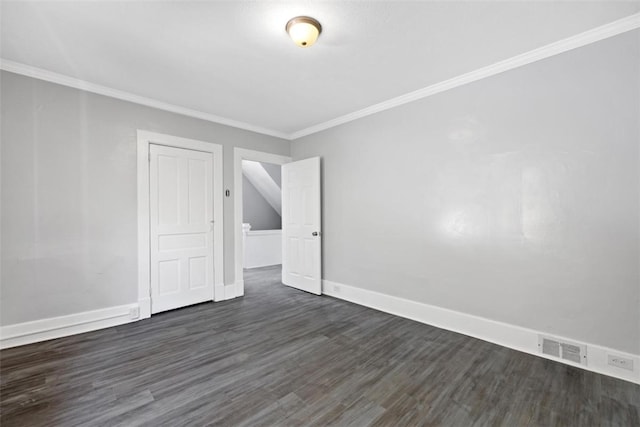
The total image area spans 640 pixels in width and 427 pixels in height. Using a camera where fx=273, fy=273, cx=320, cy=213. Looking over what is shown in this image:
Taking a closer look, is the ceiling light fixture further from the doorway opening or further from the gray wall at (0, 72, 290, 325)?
the doorway opening

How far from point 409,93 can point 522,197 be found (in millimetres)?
1647

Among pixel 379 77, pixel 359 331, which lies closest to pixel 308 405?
pixel 359 331

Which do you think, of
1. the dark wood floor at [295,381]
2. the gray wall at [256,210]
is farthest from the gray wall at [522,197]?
the gray wall at [256,210]

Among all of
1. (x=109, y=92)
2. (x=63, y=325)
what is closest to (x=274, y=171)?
(x=109, y=92)

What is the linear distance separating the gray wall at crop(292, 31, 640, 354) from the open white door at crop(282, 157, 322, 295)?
0.86 m

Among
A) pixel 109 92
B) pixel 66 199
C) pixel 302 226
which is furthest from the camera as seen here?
pixel 302 226

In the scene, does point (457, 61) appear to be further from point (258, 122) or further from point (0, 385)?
point (0, 385)

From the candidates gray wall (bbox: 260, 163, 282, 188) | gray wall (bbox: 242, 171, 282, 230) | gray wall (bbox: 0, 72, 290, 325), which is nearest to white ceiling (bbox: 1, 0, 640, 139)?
gray wall (bbox: 0, 72, 290, 325)

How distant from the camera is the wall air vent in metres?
2.20

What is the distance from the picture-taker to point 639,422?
5.31ft

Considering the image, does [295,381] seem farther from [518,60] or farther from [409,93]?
[518,60]

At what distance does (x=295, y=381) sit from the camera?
79.9 inches

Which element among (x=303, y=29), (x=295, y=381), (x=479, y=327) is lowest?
(x=295, y=381)

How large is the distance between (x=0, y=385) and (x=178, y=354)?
115 centimetres
